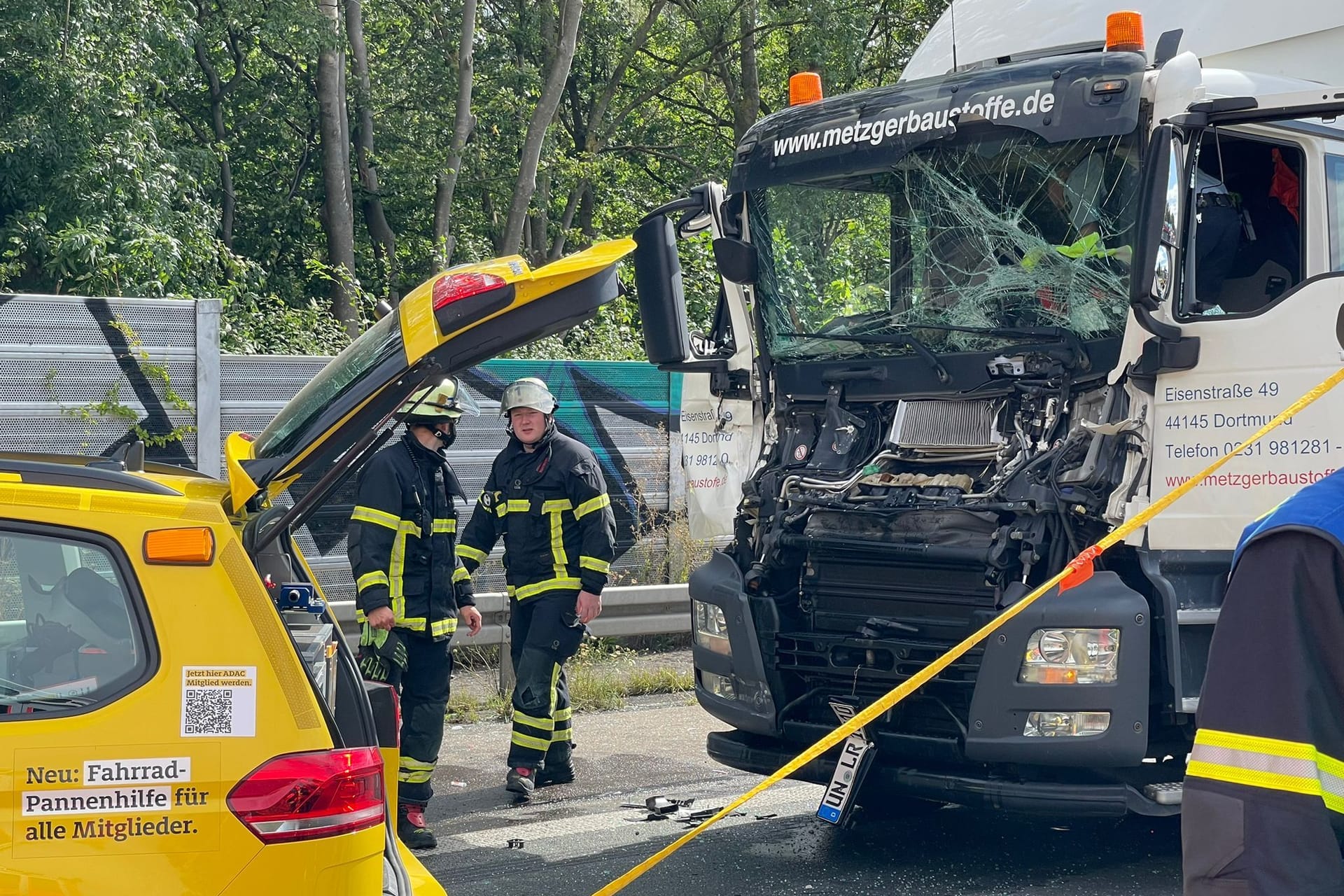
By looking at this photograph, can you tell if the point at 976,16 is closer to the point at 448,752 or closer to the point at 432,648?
the point at 432,648

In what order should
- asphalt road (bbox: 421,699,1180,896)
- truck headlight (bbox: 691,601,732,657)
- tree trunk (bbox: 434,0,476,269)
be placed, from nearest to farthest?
1. asphalt road (bbox: 421,699,1180,896)
2. truck headlight (bbox: 691,601,732,657)
3. tree trunk (bbox: 434,0,476,269)

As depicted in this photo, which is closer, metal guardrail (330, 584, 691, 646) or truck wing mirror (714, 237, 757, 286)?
truck wing mirror (714, 237, 757, 286)

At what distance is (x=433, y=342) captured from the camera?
118 inches

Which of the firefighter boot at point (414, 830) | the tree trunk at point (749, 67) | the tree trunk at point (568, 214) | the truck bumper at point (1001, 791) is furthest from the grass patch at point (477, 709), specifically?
the tree trunk at point (749, 67)

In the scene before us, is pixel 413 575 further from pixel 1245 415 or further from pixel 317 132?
pixel 317 132

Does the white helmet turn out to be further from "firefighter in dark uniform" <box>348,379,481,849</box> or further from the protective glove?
the protective glove

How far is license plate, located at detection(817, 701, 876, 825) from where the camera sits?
15.5 feet

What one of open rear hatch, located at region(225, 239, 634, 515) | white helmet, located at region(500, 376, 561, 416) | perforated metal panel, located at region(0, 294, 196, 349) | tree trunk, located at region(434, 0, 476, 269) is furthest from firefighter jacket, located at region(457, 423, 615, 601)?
tree trunk, located at region(434, 0, 476, 269)

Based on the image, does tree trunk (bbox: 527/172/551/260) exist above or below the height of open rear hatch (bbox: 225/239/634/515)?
above

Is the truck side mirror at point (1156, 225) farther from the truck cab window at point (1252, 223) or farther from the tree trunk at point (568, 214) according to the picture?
the tree trunk at point (568, 214)

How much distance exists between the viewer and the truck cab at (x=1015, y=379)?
4.50 m

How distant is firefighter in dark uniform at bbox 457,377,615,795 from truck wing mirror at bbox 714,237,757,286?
1008 millimetres

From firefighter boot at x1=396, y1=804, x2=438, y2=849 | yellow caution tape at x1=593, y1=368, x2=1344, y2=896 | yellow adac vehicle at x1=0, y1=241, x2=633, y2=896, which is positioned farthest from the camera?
firefighter boot at x1=396, y1=804, x2=438, y2=849

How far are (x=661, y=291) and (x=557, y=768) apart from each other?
216cm
